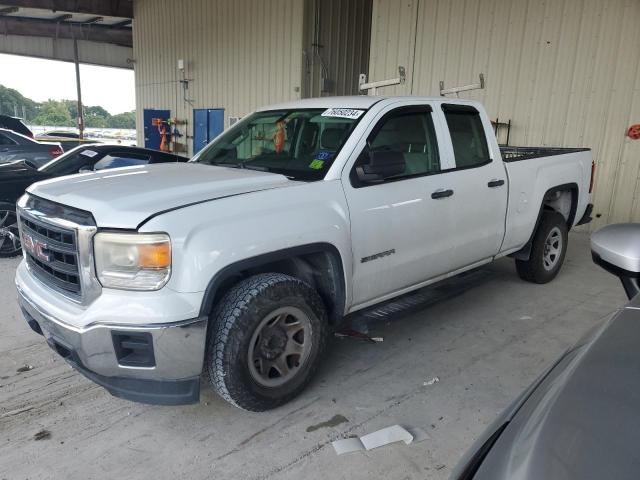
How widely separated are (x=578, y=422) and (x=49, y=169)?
6.78m

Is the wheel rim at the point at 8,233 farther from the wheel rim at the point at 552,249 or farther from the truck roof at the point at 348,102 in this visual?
the wheel rim at the point at 552,249

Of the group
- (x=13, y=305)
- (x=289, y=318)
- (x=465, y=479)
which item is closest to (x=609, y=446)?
(x=465, y=479)

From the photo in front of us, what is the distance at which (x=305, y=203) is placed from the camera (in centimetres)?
295

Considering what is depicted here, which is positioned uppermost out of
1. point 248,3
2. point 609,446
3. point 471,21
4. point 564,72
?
point 248,3

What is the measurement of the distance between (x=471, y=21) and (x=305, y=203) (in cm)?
802

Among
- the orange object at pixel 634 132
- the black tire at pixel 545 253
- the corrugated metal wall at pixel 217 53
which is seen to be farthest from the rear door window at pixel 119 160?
the orange object at pixel 634 132

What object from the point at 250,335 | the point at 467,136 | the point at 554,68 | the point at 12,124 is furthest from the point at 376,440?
the point at 12,124

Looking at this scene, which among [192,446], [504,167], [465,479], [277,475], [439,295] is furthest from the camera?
[504,167]

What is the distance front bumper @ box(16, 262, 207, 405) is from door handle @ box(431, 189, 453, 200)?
198 centimetres

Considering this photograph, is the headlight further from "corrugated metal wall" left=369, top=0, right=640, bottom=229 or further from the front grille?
"corrugated metal wall" left=369, top=0, right=640, bottom=229

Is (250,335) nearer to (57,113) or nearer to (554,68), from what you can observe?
(554,68)

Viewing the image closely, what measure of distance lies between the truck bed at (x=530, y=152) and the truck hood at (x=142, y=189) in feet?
9.14

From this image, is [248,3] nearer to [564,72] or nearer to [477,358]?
[564,72]

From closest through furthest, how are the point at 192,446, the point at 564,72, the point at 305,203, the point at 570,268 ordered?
the point at 192,446
the point at 305,203
the point at 570,268
the point at 564,72
